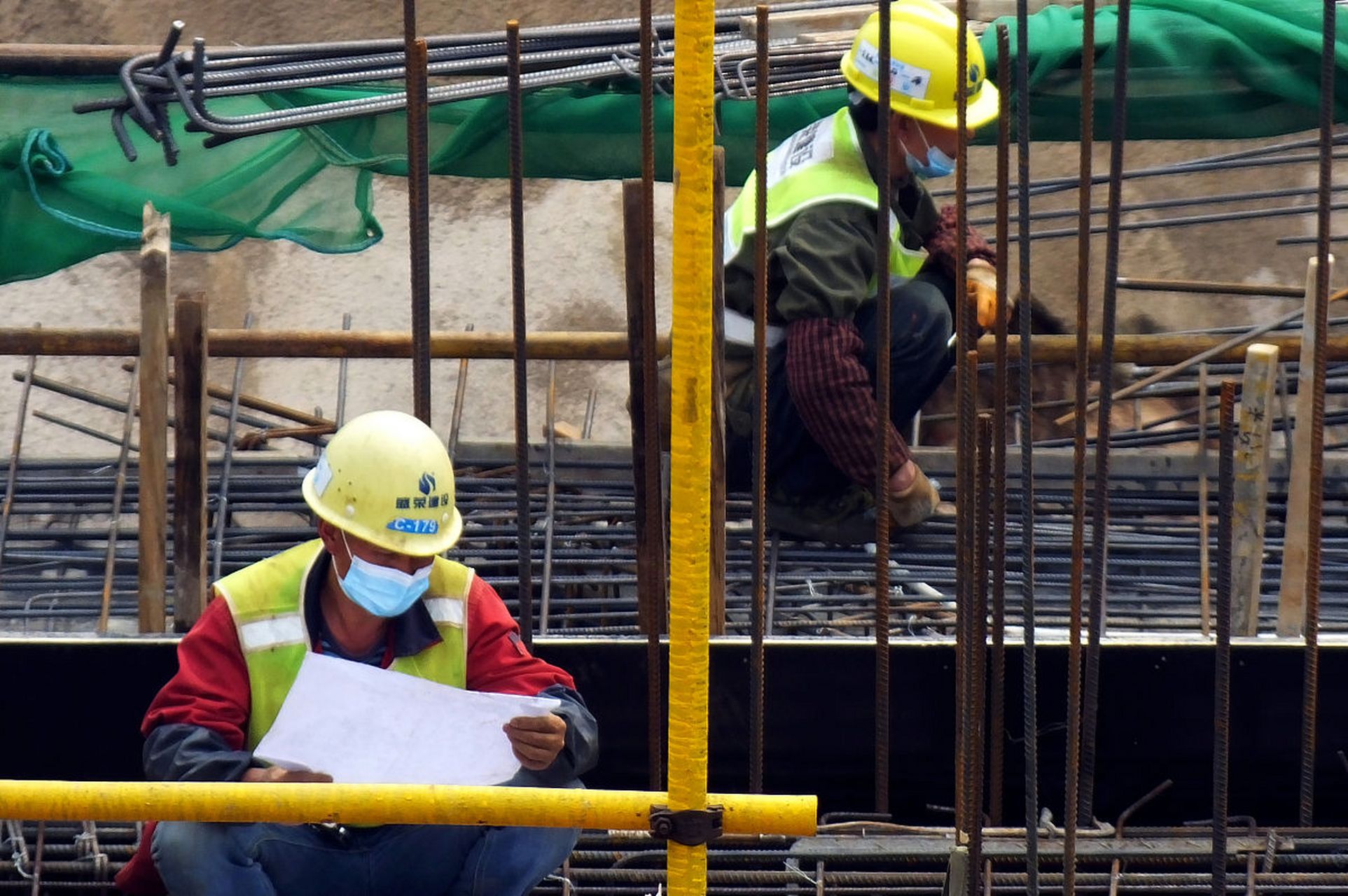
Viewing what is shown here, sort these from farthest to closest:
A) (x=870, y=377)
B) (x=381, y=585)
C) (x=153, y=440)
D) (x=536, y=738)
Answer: (x=870, y=377) < (x=153, y=440) < (x=381, y=585) < (x=536, y=738)

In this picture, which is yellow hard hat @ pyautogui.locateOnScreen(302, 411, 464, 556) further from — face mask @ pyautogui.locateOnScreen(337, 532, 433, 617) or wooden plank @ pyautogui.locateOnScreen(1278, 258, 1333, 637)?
wooden plank @ pyautogui.locateOnScreen(1278, 258, 1333, 637)

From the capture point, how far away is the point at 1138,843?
15.6 feet

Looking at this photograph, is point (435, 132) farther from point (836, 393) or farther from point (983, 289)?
point (983, 289)

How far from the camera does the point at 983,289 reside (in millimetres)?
6023

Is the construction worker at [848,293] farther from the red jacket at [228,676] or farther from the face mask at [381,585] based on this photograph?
the face mask at [381,585]

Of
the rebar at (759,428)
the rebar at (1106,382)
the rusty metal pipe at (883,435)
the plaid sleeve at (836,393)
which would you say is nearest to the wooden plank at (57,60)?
the plaid sleeve at (836,393)

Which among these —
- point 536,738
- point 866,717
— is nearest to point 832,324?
point 866,717

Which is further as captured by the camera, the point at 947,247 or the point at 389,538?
the point at 947,247

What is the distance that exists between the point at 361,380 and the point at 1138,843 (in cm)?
600

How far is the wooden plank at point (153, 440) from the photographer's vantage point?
4949 mm

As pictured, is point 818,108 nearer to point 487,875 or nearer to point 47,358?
point 487,875

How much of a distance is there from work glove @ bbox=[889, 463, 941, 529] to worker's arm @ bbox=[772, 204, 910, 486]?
125 millimetres

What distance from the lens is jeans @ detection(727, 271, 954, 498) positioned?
5.91 m

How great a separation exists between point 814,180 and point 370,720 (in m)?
2.56
